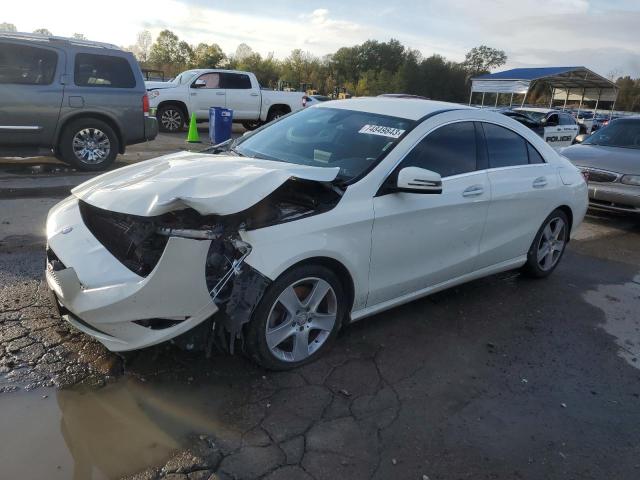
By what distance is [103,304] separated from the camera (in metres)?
2.79

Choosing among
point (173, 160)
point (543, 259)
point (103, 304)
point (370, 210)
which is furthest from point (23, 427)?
point (543, 259)

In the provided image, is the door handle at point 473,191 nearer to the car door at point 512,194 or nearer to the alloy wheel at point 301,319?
the car door at point 512,194

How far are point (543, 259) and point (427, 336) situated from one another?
202cm

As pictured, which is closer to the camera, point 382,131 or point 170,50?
point 382,131

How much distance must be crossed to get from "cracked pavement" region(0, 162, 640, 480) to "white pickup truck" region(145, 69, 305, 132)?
12.5m

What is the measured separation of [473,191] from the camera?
4.16 metres

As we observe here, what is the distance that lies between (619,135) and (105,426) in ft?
30.9

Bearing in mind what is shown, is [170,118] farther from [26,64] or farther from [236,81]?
[26,64]

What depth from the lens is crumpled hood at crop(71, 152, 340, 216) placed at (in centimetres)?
287

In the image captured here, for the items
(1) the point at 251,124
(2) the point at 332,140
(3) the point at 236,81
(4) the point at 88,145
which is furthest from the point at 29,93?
(1) the point at 251,124

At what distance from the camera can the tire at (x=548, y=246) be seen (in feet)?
16.8

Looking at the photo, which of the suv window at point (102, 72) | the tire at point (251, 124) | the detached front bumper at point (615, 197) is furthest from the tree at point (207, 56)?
the detached front bumper at point (615, 197)

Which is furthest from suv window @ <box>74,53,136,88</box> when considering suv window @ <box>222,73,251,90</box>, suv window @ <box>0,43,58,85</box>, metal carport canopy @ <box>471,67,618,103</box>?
metal carport canopy @ <box>471,67,618,103</box>

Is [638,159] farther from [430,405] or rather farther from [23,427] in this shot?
[23,427]
